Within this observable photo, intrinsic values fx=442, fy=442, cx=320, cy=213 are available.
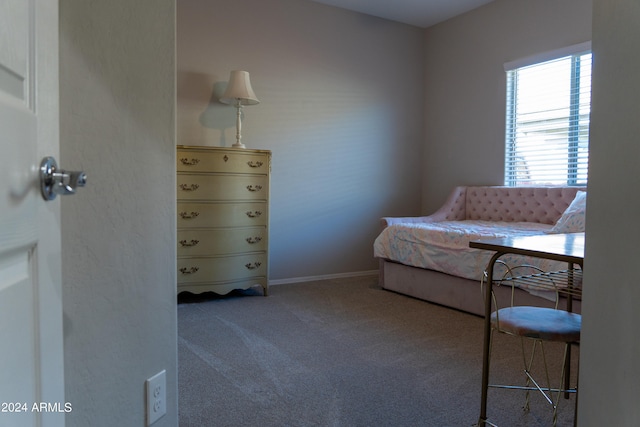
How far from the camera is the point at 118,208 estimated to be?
1161 millimetres

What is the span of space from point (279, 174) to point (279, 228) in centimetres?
54

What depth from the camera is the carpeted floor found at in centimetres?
182

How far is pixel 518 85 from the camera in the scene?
4355 mm

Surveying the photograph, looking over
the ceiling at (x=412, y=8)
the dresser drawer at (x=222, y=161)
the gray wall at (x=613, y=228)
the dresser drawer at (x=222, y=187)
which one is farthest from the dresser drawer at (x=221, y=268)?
the gray wall at (x=613, y=228)

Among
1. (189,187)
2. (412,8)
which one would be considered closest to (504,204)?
(412,8)

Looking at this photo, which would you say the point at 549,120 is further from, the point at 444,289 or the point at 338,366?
the point at 338,366

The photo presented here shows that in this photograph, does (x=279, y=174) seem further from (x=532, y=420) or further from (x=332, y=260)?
(x=532, y=420)

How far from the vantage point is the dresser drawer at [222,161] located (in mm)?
3496

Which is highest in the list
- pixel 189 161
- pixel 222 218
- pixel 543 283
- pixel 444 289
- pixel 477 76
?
pixel 477 76

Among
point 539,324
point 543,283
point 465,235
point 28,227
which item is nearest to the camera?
point 28,227

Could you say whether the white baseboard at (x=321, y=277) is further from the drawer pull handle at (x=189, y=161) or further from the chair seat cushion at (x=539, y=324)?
the chair seat cushion at (x=539, y=324)

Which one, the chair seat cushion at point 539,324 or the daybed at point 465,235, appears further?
the daybed at point 465,235

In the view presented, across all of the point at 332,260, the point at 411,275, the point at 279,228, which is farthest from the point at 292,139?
the point at 411,275

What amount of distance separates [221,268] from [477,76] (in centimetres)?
331
